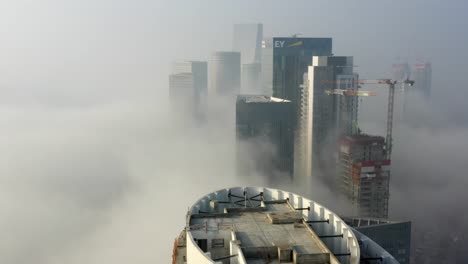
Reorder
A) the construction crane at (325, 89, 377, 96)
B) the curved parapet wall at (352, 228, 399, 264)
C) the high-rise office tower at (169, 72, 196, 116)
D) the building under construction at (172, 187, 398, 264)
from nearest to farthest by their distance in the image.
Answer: the building under construction at (172, 187, 398, 264) < the curved parapet wall at (352, 228, 399, 264) < the construction crane at (325, 89, 377, 96) < the high-rise office tower at (169, 72, 196, 116)

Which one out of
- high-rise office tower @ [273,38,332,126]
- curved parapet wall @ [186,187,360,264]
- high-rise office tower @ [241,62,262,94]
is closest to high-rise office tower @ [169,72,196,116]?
high-rise office tower @ [241,62,262,94]

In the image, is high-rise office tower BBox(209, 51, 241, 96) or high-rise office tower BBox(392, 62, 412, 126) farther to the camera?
high-rise office tower BBox(209, 51, 241, 96)

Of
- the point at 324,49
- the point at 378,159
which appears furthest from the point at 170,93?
the point at 378,159

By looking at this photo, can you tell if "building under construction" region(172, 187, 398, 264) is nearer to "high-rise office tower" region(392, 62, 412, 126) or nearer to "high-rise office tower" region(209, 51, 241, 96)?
"high-rise office tower" region(392, 62, 412, 126)

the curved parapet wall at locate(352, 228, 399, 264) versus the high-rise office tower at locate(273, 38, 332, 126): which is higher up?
the high-rise office tower at locate(273, 38, 332, 126)

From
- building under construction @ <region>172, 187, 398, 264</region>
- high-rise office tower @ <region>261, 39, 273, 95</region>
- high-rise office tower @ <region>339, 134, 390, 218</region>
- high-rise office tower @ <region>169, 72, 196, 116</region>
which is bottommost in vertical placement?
high-rise office tower @ <region>339, 134, 390, 218</region>

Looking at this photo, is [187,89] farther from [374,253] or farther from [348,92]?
[374,253]

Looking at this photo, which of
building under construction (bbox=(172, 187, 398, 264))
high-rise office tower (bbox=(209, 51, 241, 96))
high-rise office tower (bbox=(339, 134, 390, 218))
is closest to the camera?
building under construction (bbox=(172, 187, 398, 264))
